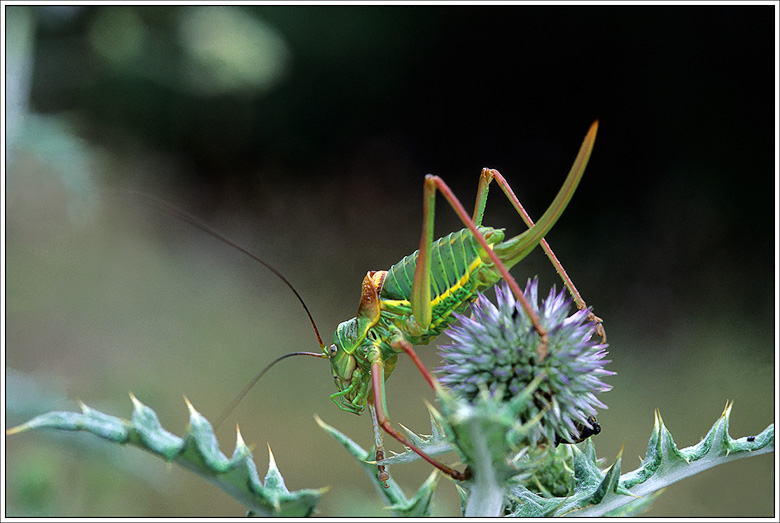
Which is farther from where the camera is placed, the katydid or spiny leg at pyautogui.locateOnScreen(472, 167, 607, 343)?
spiny leg at pyautogui.locateOnScreen(472, 167, 607, 343)

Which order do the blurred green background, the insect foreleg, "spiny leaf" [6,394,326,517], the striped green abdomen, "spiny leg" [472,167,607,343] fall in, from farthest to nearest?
the blurred green background < "spiny leg" [472,167,607,343] < the striped green abdomen < the insect foreleg < "spiny leaf" [6,394,326,517]

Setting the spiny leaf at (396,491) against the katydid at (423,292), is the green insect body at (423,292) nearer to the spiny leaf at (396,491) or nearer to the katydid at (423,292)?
the katydid at (423,292)

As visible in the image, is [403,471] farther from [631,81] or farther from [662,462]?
[631,81]

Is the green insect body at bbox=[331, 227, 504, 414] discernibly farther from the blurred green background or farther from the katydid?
the blurred green background

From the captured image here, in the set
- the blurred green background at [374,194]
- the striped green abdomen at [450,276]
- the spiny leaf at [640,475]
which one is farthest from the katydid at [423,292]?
the blurred green background at [374,194]

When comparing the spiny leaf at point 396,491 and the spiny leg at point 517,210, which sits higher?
the spiny leg at point 517,210

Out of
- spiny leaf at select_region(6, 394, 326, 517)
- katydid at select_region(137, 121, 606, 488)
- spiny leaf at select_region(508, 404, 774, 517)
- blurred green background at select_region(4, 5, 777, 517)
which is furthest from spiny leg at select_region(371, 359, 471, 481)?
blurred green background at select_region(4, 5, 777, 517)
